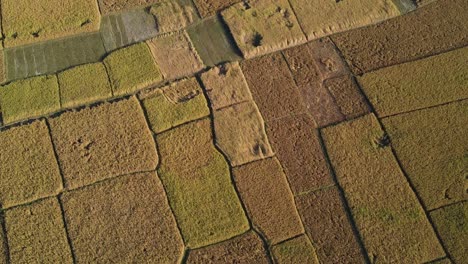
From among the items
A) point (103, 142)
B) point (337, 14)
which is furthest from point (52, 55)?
point (337, 14)

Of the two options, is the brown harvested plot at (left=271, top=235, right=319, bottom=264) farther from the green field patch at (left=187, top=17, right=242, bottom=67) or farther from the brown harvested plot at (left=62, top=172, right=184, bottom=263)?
the green field patch at (left=187, top=17, right=242, bottom=67)

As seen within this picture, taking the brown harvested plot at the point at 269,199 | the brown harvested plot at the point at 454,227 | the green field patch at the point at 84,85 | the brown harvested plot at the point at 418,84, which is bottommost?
the brown harvested plot at the point at 454,227

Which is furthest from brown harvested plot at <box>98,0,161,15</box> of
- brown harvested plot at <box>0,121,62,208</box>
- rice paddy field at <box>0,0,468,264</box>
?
brown harvested plot at <box>0,121,62,208</box>

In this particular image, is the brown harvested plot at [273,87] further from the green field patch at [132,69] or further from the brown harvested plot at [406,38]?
the green field patch at [132,69]

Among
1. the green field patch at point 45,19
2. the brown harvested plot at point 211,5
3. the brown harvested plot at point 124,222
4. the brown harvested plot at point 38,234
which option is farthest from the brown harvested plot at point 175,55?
the brown harvested plot at point 38,234

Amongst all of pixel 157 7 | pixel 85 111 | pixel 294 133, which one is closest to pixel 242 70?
pixel 294 133

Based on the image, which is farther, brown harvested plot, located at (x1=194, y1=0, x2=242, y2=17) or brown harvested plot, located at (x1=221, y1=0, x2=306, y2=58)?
brown harvested plot, located at (x1=194, y1=0, x2=242, y2=17)
